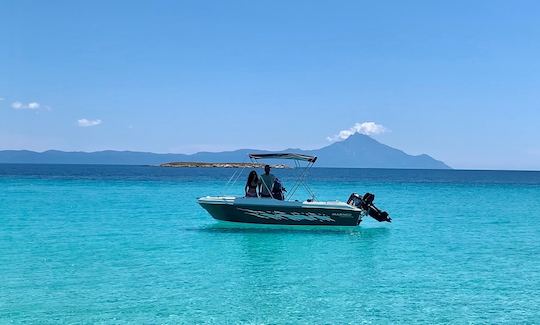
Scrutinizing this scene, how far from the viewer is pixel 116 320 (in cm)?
1024

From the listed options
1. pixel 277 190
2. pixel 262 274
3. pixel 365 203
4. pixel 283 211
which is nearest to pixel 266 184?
pixel 277 190

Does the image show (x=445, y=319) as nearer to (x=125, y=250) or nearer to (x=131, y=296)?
(x=131, y=296)

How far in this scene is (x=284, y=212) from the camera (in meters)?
23.4

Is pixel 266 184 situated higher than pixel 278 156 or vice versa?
pixel 278 156

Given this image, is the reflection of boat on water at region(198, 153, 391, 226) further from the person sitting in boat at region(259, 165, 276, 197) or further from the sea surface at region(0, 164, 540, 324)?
the sea surface at region(0, 164, 540, 324)

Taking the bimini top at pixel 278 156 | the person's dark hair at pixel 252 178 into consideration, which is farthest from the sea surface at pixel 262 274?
the bimini top at pixel 278 156

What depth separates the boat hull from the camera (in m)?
23.4

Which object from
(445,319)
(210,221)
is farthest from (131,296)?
(210,221)

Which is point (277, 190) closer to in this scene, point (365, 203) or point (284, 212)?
point (284, 212)

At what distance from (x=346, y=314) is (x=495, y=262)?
26.5 ft

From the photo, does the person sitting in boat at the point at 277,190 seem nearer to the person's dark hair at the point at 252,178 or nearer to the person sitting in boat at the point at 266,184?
the person sitting in boat at the point at 266,184

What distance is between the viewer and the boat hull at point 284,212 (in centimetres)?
2338

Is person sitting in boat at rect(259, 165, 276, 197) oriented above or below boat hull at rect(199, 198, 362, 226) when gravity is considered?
above

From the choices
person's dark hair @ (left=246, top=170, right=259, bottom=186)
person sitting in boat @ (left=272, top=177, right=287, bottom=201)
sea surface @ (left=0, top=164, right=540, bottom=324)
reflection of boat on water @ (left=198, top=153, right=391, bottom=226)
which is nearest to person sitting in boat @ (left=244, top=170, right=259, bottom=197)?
person's dark hair @ (left=246, top=170, right=259, bottom=186)
